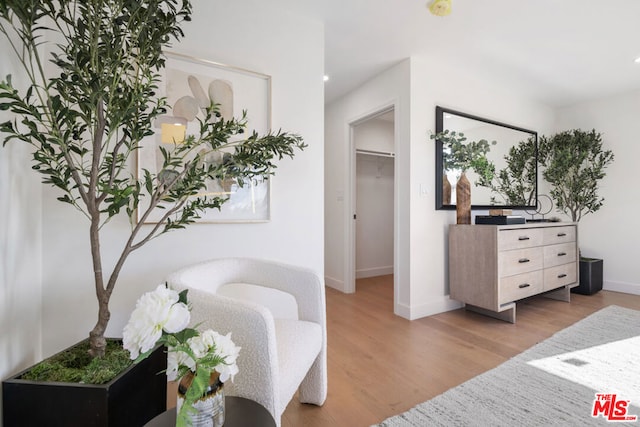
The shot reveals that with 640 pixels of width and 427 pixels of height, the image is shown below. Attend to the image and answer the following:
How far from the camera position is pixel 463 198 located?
2738 mm

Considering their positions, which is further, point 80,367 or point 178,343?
point 80,367

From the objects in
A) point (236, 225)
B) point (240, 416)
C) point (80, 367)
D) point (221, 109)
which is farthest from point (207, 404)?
point (221, 109)

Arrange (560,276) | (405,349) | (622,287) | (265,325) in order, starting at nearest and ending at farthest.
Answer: (265,325) → (405,349) → (560,276) → (622,287)

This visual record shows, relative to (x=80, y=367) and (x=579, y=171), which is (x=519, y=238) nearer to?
(x=579, y=171)

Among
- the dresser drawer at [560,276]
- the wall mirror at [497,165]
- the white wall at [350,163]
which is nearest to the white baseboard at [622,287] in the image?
the dresser drawer at [560,276]

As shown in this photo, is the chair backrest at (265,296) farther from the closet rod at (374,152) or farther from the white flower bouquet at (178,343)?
the closet rod at (374,152)

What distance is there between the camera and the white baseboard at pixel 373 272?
4.29 m

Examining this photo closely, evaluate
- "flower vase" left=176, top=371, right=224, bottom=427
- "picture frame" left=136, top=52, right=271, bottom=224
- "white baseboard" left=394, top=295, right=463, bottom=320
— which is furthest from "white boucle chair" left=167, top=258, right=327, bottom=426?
"white baseboard" left=394, top=295, right=463, bottom=320

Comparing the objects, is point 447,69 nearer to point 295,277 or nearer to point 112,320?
point 295,277

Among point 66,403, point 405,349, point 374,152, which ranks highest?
point 374,152

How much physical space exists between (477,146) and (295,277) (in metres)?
2.43

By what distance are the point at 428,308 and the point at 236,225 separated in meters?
2.01

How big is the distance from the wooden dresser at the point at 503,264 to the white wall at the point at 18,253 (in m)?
2.97

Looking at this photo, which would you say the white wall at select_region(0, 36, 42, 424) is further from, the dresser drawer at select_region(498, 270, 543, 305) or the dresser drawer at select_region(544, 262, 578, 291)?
the dresser drawer at select_region(544, 262, 578, 291)
